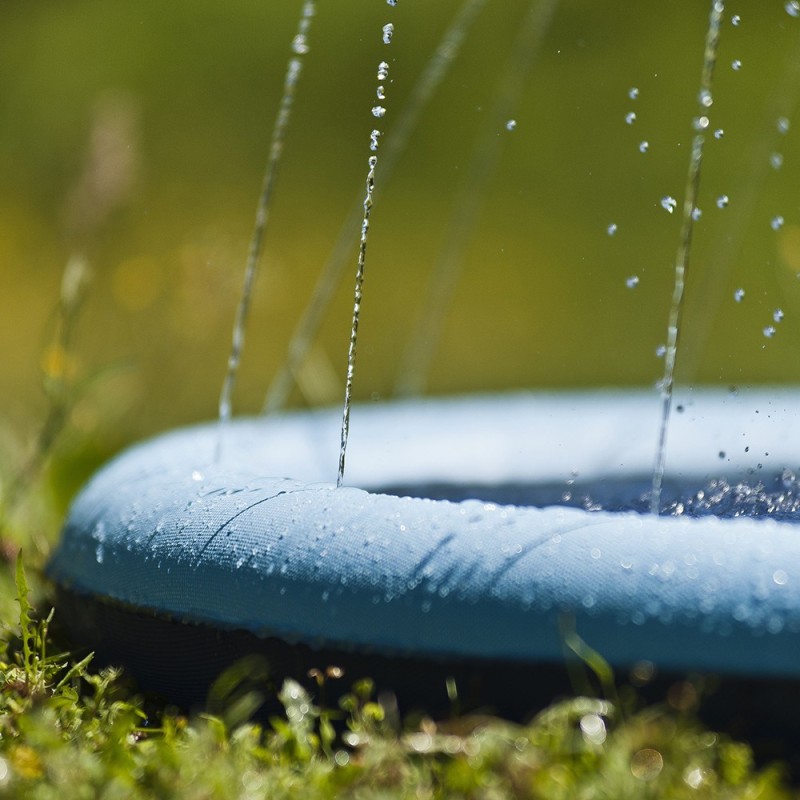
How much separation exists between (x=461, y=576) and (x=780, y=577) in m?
0.36

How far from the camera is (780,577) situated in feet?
4.30

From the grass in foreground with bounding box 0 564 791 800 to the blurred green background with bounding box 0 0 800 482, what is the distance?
4.03 meters

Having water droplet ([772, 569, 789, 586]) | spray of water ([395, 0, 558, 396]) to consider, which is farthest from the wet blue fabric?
spray of water ([395, 0, 558, 396])

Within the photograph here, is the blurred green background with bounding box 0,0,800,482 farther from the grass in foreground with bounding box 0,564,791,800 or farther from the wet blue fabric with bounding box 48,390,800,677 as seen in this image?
the grass in foreground with bounding box 0,564,791,800

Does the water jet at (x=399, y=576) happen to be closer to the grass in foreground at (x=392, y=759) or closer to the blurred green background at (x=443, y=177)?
the grass in foreground at (x=392, y=759)

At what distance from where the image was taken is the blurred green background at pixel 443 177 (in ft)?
20.3

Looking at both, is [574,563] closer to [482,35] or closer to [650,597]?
[650,597]

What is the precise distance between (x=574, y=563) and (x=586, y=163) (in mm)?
6587

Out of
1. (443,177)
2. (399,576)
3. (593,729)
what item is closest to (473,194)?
(443,177)

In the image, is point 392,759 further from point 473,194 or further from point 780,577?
point 473,194

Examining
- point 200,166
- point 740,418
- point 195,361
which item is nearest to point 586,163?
point 200,166

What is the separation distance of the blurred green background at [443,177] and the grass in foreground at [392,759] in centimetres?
403

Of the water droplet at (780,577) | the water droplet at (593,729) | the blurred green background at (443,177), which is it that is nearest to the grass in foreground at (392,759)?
the water droplet at (593,729)

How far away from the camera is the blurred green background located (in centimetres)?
618
